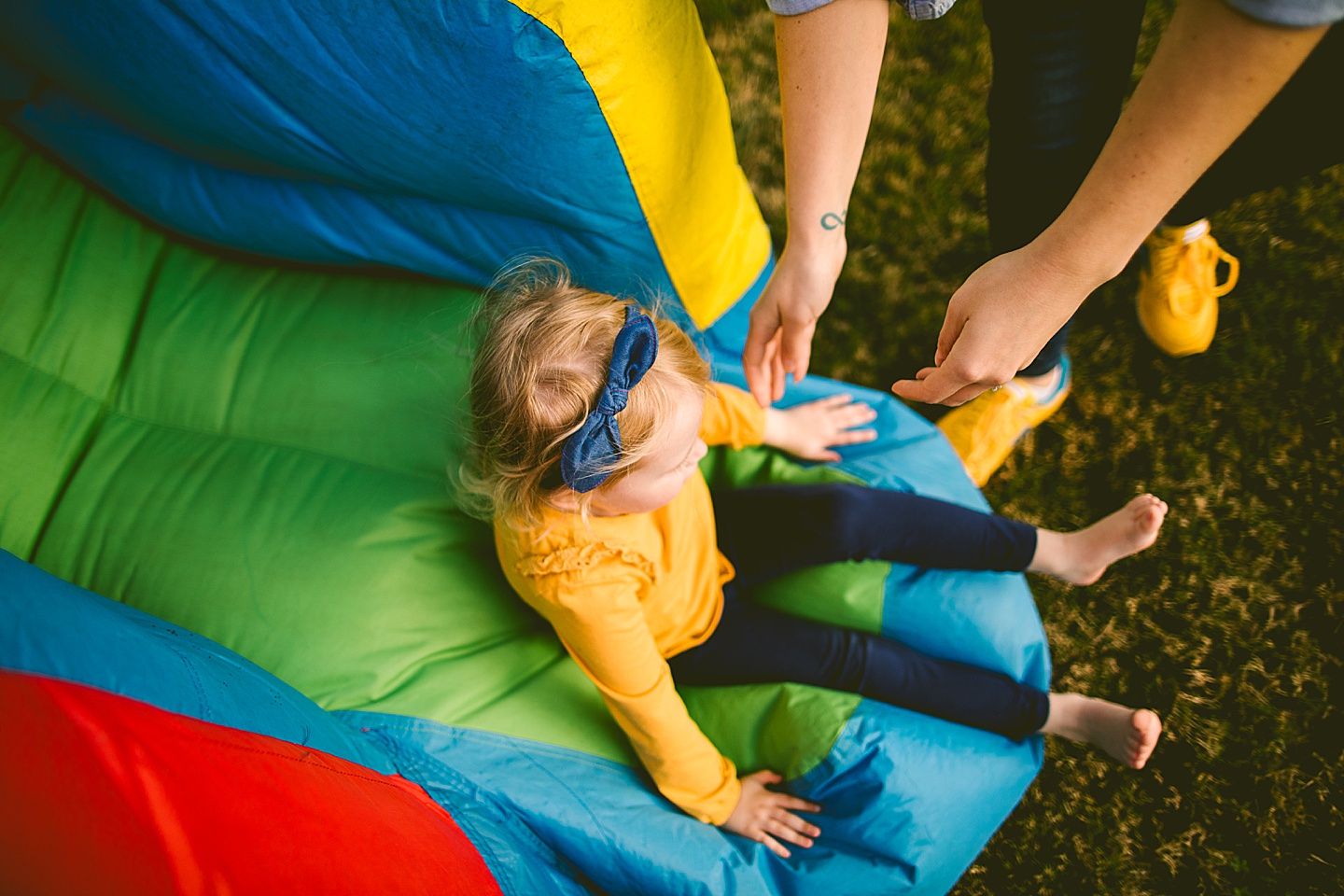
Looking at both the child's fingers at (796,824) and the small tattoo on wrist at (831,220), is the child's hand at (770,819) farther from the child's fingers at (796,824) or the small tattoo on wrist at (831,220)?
the small tattoo on wrist at (831,220)

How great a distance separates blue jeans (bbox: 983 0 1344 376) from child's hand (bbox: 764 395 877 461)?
37cm

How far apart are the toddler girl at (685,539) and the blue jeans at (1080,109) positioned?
43cm

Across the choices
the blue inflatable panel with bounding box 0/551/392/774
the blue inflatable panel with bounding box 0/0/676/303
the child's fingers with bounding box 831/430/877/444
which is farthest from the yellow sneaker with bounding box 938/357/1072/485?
the blue inflatable panel with bounding box 0/551/392/774

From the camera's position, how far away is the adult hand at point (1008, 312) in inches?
28.7

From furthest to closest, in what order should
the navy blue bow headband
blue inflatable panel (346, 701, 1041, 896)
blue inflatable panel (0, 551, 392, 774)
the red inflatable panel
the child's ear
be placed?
blue inflatable panel (346, 701, 1041, 896), the child's ear, the navy blue bow headband, blue inflatable panel (0, 551, 392, 774), the red inflatable panel

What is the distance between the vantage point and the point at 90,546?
113 cm

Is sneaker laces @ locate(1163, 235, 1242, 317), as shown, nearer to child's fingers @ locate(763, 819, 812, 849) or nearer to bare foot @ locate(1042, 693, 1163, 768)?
bare foot @ locate(1042, 693, 1163, 768)

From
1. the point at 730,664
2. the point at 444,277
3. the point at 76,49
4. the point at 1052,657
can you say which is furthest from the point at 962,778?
the point at 76,49

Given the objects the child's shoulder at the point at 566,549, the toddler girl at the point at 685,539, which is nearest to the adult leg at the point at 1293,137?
the toddler girl at the point at 685,539

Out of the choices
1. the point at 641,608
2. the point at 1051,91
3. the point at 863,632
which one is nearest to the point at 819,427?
the point at 863,632

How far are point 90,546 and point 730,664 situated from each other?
930 millimetres

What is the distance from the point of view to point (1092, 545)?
1.25m

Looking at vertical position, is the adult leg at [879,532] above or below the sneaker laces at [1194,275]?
below

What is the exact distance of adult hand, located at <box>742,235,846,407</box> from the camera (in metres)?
0.95
